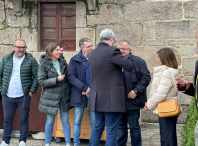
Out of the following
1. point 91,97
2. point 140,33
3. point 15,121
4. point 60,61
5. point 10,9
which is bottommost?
point 15,121

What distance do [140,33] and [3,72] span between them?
2788 mm

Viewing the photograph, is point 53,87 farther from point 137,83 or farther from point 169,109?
point 169,109

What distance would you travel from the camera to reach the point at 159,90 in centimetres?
358

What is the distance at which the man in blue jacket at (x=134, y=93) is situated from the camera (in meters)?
4.05

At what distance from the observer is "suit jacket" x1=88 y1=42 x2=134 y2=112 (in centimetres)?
347

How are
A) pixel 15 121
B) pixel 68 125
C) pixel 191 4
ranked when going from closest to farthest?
pixel 68 125 → pixel 15 121 → pixel 191 4

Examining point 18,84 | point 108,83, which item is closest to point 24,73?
point 18,84

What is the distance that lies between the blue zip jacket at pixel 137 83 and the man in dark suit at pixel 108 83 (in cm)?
52

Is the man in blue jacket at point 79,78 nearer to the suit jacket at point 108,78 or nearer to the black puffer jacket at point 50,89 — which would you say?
the black puffer jacket at point 50,89

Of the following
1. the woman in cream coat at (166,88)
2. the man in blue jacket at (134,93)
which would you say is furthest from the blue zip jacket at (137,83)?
the woman in cream coat at (166,88)

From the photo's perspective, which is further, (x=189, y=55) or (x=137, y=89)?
(x=189, y=55)

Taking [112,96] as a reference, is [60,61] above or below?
above

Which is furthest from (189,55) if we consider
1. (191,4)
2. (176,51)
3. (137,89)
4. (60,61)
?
(60,61)

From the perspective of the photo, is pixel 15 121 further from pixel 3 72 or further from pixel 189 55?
pixel 189 55
